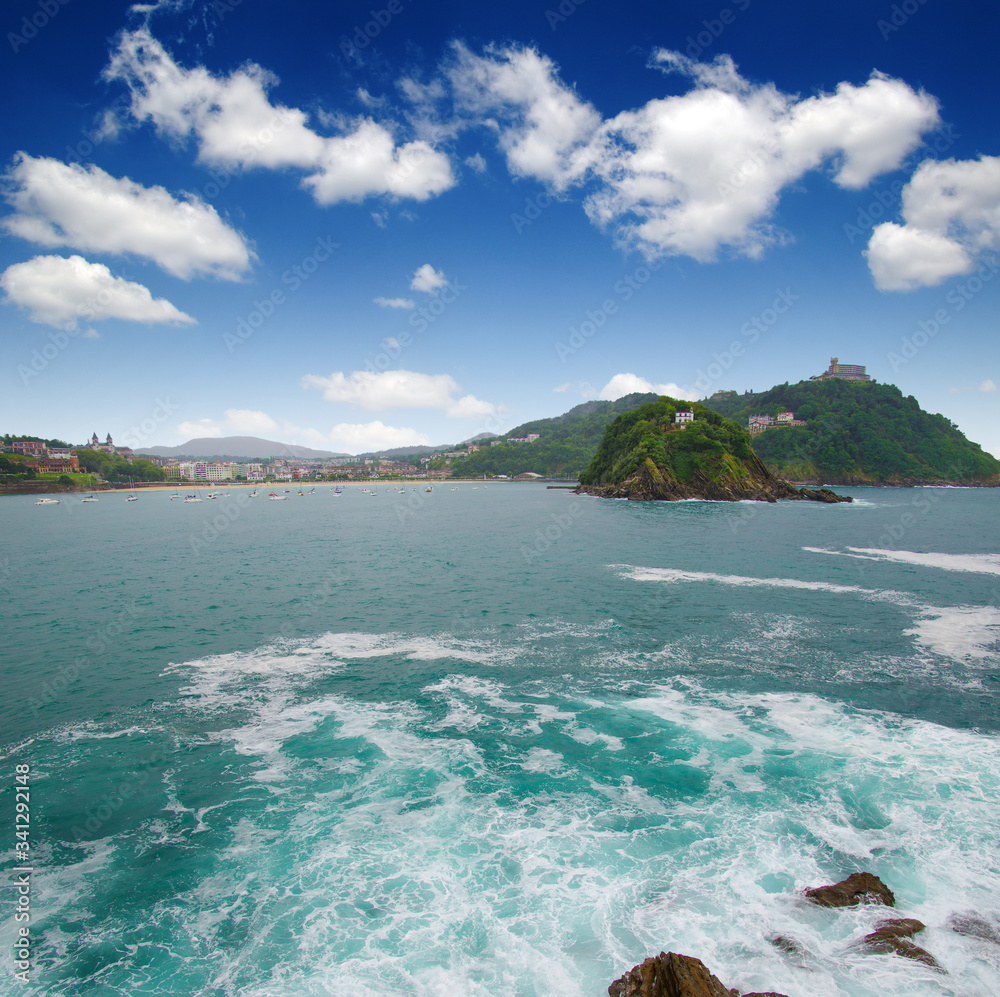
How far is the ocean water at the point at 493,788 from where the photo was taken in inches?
288

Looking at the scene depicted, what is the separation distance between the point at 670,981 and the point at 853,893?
13.2 feet

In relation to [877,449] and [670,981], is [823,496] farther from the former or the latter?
[670,981]

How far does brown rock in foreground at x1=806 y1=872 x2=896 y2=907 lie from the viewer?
314 inches

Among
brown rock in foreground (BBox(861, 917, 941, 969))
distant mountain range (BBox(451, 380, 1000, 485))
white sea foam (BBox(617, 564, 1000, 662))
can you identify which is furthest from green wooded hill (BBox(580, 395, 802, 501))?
brown rock in foreground (BBox(861, 917, 941, 969))

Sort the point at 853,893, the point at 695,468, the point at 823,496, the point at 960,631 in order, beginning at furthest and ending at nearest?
the point at 695,468 < the point at 823,496 < the point at 960,631 < the point at 853,893

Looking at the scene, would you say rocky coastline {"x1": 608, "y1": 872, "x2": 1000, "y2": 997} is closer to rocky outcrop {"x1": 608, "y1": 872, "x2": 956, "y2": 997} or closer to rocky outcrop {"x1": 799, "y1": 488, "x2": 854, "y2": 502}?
rocky outcrop {"x1": 608, "y1": 872, "x2": 956, "y2": 997}

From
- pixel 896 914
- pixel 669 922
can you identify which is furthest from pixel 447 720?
pixel 896 914

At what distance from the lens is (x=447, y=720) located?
14.4m

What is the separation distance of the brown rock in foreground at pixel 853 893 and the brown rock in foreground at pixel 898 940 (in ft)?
1.24

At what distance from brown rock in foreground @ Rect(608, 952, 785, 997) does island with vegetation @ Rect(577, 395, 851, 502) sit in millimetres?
100626

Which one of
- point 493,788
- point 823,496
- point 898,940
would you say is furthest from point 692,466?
point 898,940

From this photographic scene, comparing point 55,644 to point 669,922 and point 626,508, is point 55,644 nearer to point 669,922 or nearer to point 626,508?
point 669,922

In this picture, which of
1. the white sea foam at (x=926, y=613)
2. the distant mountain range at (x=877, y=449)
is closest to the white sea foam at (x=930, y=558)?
the white sea foam at (x=926, y=613)

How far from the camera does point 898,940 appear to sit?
7.29m
